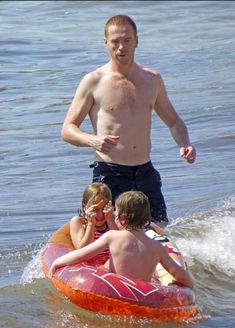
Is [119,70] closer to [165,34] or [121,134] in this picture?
[121,134]

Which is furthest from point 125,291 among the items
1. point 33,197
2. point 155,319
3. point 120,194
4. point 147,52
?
point 147,52

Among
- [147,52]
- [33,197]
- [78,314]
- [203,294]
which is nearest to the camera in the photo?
[78,314]

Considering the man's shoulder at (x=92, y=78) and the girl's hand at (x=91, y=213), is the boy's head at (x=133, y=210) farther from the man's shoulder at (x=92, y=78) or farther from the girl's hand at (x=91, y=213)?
the man's shoulder at (x=92, y=78)

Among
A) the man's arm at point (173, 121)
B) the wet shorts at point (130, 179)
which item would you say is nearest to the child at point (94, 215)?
the wet shorts at point (130, 179)

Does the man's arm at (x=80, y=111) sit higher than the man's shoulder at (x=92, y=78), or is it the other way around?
the man's shoulder at (x=92, y=78)

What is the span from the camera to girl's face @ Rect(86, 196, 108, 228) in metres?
7.41

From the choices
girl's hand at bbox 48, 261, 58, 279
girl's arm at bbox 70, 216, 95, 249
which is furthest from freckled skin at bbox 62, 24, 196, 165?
girl's hand at bbox 48, 261, 58, 279

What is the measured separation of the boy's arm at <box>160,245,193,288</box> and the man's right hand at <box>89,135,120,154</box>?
2.39 ft

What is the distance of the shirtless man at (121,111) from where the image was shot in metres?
7.59

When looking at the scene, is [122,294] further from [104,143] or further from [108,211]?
[104,143]

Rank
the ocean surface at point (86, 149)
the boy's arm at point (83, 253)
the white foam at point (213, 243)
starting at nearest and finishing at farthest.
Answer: the boy's arm at point (83, 253), the ocean surface at point (86, 149), the white foam at point (213, 243)

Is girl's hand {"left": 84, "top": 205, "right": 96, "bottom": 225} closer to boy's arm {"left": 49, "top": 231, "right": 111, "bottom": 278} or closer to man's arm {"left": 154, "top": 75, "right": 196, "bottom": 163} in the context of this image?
boy's arm {"left": 49, "top": 231, "right": 111, "bottom": 278}

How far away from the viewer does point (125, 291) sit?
7012 mm

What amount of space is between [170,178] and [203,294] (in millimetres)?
3343
